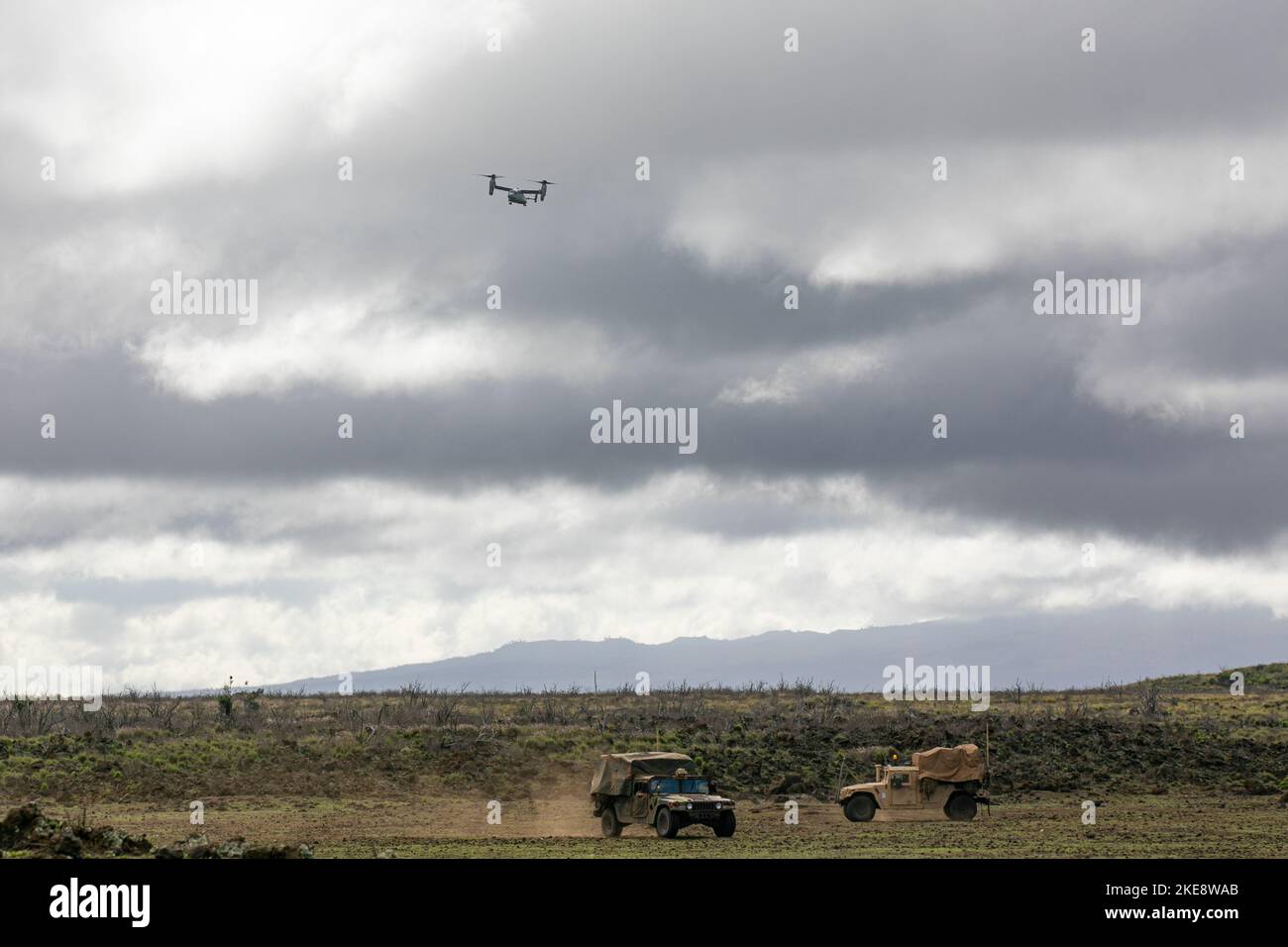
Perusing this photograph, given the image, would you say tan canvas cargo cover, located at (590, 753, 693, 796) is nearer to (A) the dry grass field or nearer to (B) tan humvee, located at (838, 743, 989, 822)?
(A) the dry grass field

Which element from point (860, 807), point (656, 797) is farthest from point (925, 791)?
point (656, 797)

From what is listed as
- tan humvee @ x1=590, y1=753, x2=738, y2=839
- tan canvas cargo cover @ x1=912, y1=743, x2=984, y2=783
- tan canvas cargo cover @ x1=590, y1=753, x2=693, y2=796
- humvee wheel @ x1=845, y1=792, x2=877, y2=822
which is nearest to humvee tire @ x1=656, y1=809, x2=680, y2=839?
tan humvee @ x1=590, y1=753, x2=738, y2=839

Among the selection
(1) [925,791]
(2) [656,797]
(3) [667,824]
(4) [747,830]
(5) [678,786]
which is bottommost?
(4) [747,830]

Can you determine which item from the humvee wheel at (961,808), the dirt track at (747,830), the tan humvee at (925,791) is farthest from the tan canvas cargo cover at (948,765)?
the dirt track at (747,830)

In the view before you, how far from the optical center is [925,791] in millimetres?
47719

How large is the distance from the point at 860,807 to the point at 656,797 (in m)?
7.95

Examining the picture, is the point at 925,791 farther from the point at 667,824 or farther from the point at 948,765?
the point at 667,824

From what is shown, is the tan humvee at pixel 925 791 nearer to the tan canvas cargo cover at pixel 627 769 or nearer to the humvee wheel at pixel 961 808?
the humvee wheel at pixel 961 808

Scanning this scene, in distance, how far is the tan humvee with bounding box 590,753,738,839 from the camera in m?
42.3

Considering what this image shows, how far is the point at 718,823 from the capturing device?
42406 millimetres

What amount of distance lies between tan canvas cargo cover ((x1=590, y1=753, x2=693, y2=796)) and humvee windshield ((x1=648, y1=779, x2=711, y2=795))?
746 mm
